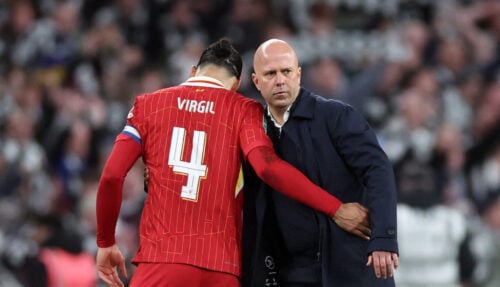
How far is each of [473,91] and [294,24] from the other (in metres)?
2.00

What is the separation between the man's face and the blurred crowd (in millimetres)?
3903

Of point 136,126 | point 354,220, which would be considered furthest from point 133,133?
point 354,220

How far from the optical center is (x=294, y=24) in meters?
11.3

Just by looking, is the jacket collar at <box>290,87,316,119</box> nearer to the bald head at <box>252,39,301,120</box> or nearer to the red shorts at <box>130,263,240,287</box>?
the bald head at <box>252,39,301,120</box>

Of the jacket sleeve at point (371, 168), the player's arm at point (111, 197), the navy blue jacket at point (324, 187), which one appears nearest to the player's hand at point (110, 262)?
the player's arm at point (111, 197)

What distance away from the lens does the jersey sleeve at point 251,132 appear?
4621 millimetres

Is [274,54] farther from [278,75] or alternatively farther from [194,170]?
[194,170]

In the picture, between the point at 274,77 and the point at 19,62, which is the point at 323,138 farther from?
the point at 19,62

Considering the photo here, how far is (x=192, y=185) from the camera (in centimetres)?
461

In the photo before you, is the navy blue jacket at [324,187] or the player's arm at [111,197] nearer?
the player's arm at [111,197]

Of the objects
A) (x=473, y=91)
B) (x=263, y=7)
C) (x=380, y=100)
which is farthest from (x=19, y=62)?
(x=473, y=91)

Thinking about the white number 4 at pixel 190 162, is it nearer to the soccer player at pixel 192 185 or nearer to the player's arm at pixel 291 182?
the soccer player at pixel 192 185

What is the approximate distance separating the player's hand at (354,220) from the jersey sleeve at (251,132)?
0.43 meters

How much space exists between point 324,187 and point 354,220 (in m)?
0.23
